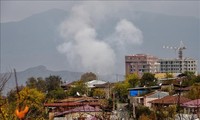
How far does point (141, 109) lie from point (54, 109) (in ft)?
18.8

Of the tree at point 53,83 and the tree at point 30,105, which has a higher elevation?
the tree at point 53,83

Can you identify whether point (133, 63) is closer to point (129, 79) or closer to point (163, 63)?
point (163, 63)

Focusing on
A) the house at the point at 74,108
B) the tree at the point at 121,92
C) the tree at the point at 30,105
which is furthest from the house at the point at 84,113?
the tree at the point at 121,92

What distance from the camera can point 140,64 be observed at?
165125 millimetres

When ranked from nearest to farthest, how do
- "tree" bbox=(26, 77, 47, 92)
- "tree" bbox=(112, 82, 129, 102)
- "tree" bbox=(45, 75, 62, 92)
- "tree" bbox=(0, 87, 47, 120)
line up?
"tree" bbox=(0, 87, 47, 120) < "tree" bbox=(112, 82, 129, 102) < "tree" bbox=(45, 75, 62, 92) < "tree" bbox=(26, 77, 47, 92)

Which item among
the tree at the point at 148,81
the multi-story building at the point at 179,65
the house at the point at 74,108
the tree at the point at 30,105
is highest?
the multi-story building at the point at 179,65

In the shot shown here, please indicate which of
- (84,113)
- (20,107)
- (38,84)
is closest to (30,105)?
(84,113)

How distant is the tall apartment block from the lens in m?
163

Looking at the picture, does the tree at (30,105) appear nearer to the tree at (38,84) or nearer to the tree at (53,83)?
the tree at (53,83)

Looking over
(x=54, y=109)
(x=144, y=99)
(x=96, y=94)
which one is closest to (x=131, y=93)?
(x=96, y=94)

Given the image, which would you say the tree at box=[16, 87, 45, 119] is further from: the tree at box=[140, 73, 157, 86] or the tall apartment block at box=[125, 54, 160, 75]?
the tall apartment block at box=[125, 54, 160, 75]

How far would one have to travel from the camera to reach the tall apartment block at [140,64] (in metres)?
163

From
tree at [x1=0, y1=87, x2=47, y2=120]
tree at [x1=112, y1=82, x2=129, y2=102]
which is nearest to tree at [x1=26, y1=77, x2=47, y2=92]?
tree at [x1=112, y1=82, x2=129, y2=102]

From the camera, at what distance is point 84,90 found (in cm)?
5969
